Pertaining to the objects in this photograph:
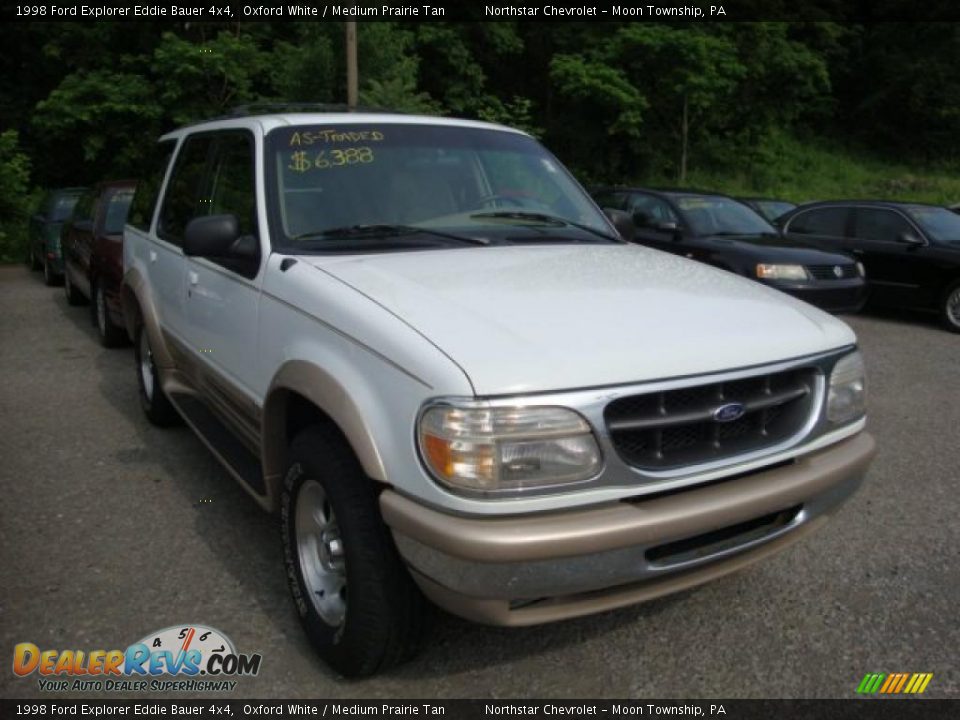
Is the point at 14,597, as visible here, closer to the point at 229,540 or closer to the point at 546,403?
the point at 229,540

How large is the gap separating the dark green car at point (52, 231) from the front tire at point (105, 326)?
4.62 metres

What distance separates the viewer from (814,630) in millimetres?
3064

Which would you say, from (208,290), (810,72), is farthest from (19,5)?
(810,72)

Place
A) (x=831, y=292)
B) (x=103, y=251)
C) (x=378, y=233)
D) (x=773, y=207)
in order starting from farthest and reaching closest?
(x=773, y=207)
(x=831, y=292)
(x=103, y=251)
(x=378, y=233)

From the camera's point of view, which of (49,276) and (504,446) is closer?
(504,446)

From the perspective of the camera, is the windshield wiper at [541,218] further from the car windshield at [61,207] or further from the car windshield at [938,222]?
the car windshield at [61,207]

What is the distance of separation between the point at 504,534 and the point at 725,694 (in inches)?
44.6

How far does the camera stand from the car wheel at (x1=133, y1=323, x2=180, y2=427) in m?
5.27

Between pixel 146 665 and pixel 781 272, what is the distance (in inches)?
296

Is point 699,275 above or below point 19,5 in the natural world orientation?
below

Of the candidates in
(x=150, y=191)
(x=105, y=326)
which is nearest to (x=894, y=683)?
(x=150, y=191)

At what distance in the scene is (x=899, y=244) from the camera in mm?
10219

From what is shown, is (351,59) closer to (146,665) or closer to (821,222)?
(821,222)
